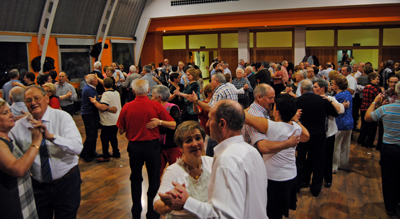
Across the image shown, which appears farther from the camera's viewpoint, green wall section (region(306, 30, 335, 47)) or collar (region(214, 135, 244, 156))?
green wall section (region(306, 30, 335, 47))

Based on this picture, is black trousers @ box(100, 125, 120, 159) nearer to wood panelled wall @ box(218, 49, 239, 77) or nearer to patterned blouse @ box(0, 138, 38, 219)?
patterned blouse @ box(0, 138, 38, 219)

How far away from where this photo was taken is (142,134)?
11.5ft

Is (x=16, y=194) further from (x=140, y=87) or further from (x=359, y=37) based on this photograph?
(x=359, y=37)

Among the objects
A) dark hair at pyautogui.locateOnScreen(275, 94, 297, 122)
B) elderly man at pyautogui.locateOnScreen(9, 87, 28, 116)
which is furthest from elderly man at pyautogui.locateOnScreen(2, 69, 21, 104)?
dark hair at pyautogui.locateOnScreen(275, 94, 297, 122)

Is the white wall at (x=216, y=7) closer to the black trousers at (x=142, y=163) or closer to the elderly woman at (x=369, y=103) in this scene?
the elderly woman at (x=369, y=103)

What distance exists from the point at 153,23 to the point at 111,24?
2451 mm

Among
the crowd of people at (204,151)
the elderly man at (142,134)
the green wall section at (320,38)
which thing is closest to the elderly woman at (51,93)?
the crowd of people at (204,151)

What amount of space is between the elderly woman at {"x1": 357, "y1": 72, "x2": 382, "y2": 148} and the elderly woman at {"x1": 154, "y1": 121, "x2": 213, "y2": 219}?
16.9 ft

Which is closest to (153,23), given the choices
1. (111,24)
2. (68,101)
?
(111,24)

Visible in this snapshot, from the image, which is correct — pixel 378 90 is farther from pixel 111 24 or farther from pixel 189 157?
pixel 111 24

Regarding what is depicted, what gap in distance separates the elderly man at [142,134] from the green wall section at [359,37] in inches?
503

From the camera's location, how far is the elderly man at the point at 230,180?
154 centimetres

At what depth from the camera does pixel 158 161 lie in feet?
11.9

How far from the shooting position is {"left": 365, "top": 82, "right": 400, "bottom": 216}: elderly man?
3557mm
